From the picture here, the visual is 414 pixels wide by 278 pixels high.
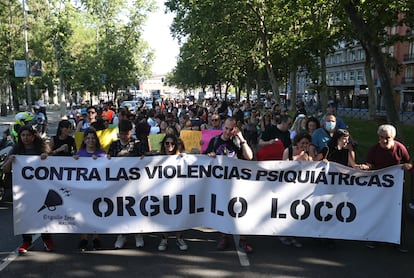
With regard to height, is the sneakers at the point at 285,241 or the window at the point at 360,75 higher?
the window at the point at 360,75

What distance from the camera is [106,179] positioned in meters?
5.27

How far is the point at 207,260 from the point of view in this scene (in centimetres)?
507

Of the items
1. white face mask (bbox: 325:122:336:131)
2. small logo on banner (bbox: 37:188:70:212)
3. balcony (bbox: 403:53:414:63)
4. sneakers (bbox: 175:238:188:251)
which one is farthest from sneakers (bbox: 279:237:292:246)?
balcony (bbox: 403:53:414:63)

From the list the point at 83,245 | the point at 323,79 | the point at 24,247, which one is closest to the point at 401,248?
the point at 83,245

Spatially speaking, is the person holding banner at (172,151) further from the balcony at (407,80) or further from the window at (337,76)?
the window at (337,76)

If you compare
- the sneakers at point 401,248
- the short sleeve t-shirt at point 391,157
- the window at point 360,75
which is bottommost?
the sneakers at point 401,248

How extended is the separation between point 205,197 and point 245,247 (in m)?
0.84

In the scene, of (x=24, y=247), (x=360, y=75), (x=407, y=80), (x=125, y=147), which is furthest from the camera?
(x=360, y=75)

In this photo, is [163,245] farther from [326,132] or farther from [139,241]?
[326,132]

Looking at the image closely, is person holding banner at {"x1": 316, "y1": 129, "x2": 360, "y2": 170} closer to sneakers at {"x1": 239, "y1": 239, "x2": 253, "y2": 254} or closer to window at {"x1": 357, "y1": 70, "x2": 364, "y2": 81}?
sneakers at {"x1": 239, "y1": 239, "x2": 253, "y2": 254}

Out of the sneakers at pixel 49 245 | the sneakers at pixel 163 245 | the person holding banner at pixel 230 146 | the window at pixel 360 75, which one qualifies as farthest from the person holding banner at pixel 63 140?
the window at pixel 360 75

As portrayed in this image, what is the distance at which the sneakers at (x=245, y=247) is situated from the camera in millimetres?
5312

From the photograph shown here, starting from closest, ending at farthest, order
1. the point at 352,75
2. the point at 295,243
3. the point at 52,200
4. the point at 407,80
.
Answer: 1. the point at 52,200
2. the point at 295,243
3. the point at 407,80
4. the point at 352,75

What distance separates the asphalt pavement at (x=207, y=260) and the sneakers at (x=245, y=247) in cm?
8
